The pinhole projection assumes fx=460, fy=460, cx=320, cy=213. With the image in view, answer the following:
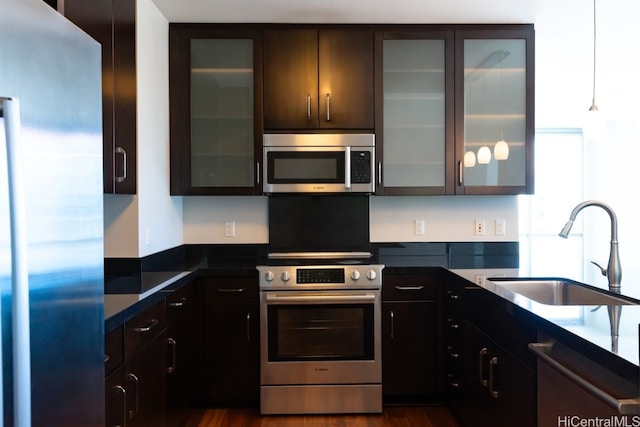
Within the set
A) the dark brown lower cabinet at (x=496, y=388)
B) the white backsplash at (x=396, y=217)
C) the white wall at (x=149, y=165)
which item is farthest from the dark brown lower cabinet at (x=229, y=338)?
the dark brown lower cabinet at (x=496, y=388)

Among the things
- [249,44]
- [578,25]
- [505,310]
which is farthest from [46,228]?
[578,25]

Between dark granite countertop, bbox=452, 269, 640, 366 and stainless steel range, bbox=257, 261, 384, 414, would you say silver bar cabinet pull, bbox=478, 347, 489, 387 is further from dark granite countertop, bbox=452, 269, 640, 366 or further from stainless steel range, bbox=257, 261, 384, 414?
stainless steel range, bbox=257, 261, 384, 414

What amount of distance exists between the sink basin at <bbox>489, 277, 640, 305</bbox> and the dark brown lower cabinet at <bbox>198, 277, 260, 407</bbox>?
4.70 feet

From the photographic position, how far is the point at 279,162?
9.82 ft

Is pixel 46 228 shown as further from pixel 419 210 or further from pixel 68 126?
pixel 419 210

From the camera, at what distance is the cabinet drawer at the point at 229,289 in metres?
2.82

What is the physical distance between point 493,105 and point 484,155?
1.13 feet

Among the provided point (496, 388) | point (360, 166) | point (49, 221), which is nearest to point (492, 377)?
point (496, 388)

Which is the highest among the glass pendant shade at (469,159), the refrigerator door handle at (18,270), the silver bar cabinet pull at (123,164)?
the glass pendant shade at (469,159)

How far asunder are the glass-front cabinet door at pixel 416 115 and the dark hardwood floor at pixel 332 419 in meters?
1.39

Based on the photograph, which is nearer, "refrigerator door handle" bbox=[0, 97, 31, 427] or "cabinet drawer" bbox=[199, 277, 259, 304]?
"refrigerator door handle" bbox=[0, 97, 31, 427]

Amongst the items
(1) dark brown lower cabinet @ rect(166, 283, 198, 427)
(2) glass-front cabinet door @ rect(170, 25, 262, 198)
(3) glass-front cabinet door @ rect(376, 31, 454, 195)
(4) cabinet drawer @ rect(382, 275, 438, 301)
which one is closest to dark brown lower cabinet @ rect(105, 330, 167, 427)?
(1) dark brown lower cabinet @ rect(166, 283, 198, 427)

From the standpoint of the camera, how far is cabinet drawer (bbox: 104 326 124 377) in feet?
5.08

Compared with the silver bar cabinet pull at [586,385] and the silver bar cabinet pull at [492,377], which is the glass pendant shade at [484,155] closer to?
the silver bar cabinet pull at [492,377]
